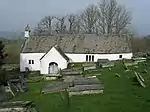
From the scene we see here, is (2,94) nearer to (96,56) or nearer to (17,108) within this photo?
(17,108)

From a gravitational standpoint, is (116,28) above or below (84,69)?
above

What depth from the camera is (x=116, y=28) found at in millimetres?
74500

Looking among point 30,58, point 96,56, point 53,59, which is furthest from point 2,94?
point 96,56

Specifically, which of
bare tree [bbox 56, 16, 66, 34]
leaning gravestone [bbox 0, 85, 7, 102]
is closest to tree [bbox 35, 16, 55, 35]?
bare tree [bbox 56, 16, 66, 34]

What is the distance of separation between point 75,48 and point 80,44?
4.37 feet

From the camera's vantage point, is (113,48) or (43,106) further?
(113,48)

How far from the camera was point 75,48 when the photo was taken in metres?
51.5

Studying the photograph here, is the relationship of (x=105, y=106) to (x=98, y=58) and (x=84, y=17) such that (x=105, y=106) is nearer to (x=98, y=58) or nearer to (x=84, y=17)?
(x=98, y=58)

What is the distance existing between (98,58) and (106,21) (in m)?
26.9

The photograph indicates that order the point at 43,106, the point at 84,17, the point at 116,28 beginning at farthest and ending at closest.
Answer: the point at 84,17 → the point at 116,28 → the point at 43,106

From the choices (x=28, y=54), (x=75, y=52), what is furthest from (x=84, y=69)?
(x=28, y=54)

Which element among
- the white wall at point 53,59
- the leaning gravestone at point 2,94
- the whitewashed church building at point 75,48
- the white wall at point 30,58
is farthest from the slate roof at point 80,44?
the leaning gravestone at point 2,94

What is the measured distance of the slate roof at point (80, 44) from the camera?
51344 millimetres

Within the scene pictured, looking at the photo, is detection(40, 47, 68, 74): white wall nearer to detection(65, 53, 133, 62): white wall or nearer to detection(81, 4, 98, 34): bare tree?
detection(65, 53, 133, 62): white wall
